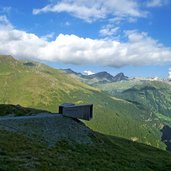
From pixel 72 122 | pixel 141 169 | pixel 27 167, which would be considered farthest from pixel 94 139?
pixel 27 167

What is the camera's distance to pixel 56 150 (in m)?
51.9

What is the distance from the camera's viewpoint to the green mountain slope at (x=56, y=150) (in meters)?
41.8

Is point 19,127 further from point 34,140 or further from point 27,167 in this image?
point 27,167

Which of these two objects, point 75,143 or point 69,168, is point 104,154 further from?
point 69,168

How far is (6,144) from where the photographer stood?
4594 centimetres

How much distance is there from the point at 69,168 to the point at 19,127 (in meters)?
20.3

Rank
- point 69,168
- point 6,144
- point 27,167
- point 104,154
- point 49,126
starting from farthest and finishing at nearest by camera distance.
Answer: point 49,126
point 104,154
point 6,144
point 69,168
point 27,167

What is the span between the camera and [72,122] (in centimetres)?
7131

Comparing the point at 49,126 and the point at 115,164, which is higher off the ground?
the point at 49,126

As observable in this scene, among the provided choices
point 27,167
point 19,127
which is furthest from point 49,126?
point 27,167

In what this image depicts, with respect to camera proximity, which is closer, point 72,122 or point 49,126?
point 49,126

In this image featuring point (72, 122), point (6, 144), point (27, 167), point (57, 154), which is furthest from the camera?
point (72, 122)

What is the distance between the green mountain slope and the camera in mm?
41781

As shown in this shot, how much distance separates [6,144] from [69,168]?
31.9ft
